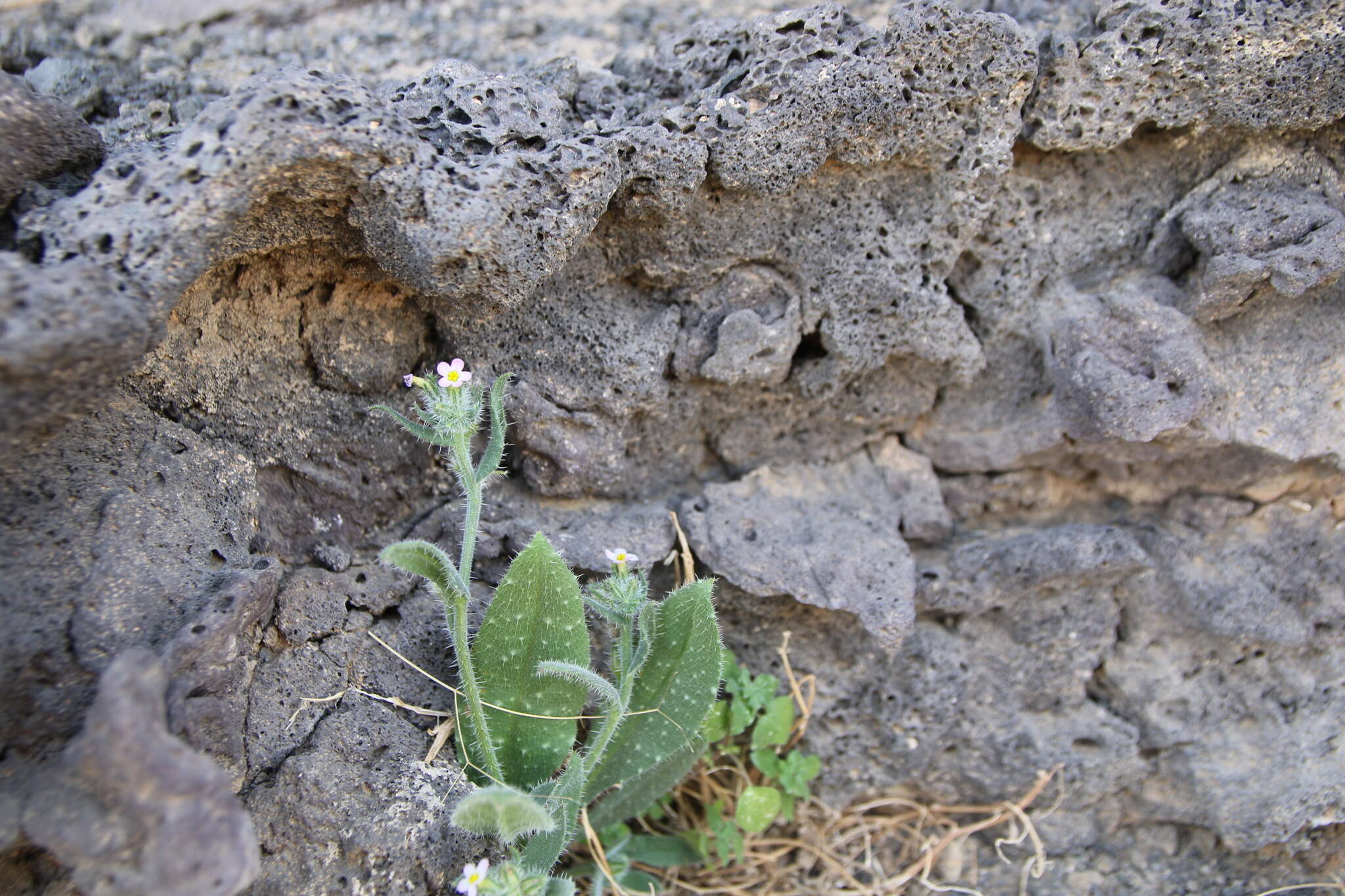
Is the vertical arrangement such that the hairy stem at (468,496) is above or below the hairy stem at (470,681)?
above

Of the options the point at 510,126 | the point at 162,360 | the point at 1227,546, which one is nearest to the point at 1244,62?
the point at 1227,546

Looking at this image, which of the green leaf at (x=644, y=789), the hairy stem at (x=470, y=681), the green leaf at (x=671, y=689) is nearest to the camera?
the hairy stem at (x=470, y=681)

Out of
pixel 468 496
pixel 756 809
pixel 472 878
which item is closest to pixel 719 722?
pixel 756 809

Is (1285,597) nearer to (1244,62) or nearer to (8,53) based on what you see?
(1244,62)

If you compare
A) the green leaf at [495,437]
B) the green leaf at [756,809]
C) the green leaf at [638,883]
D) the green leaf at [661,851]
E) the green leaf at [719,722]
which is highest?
the green leaf at [495,437]

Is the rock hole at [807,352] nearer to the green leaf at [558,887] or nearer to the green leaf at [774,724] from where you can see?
the green leaf at [774,724]

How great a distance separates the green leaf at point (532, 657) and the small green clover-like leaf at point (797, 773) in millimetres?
573

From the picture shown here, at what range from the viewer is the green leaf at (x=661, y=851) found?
215 cm

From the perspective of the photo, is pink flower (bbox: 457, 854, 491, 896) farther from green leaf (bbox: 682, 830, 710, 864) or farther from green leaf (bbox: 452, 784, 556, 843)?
green leaf (bbox: 682, 830, 710, 864)

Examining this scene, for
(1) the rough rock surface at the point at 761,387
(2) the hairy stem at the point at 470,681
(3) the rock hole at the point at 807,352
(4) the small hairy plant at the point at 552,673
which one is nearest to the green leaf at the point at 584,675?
(4) the small hairy plant at the point at 552,673

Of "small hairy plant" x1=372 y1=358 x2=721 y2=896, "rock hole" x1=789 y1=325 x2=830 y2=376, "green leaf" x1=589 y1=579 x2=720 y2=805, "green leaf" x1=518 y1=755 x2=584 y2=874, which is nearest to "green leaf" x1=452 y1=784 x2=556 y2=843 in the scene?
"small hairy plant" x1=372 y1=358 x2=721 y2=896

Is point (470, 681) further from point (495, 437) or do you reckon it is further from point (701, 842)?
point (701, 842)

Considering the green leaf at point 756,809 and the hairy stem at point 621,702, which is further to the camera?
the green leaf at point 756,809

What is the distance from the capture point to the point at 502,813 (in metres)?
1.50
